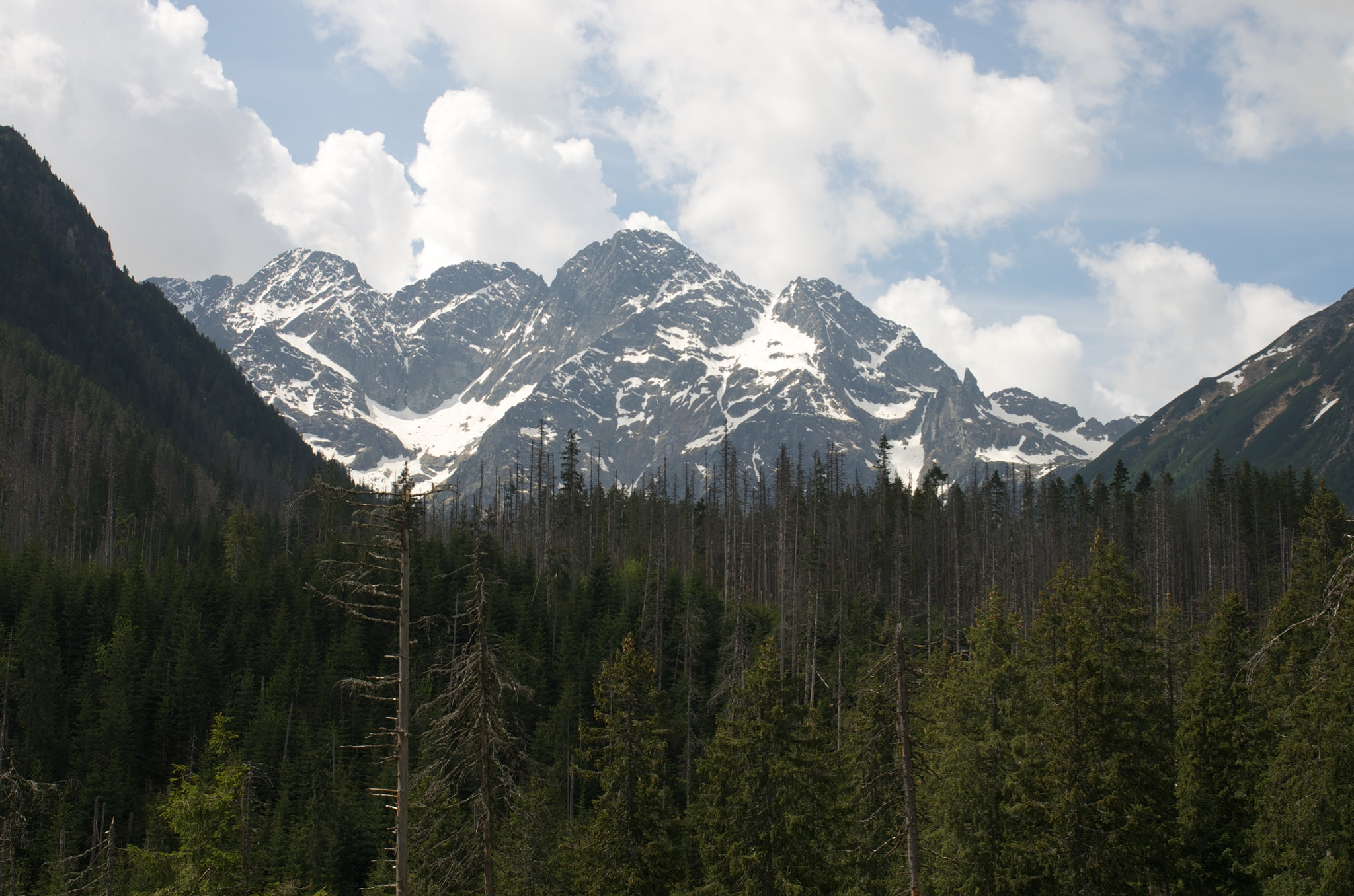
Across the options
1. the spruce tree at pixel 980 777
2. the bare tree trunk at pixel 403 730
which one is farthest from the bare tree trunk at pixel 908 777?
the spruce tree at pixel 980 777

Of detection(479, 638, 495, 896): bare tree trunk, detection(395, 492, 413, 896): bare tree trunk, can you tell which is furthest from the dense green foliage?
detection(395, 492, 413, 896): bare tree trunk

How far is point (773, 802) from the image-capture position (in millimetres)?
29297

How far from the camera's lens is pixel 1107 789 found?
91.6 feet

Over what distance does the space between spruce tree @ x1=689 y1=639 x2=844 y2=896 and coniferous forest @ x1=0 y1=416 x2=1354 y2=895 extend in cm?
13

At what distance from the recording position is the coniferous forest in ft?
84.7

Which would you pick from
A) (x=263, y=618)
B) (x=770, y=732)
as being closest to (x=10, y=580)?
(x=263, y=618)

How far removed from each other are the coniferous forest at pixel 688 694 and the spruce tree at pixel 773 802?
13cm

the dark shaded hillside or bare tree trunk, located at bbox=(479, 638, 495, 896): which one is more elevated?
the dark shaded hillside

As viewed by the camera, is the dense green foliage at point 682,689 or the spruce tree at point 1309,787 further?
the dense green foliage at point 682,689

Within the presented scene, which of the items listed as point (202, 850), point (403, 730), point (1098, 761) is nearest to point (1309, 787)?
point (1098, 761)

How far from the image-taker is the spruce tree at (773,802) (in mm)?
28922

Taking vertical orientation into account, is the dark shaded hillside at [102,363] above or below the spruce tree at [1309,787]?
above

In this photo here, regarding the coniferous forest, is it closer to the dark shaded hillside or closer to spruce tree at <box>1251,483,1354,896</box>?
spruce tree at <box>1251,483,1354,896</box>

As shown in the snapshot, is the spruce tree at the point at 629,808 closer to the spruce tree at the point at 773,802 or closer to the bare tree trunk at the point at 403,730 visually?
the spruce tree at the point at 773,802
